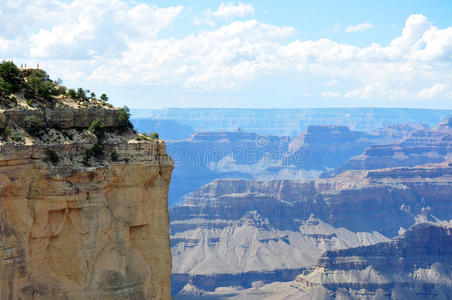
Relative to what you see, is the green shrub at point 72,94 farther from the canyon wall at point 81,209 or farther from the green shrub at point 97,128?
the green shrub at point 97,128

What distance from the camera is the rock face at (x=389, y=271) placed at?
116312 mm

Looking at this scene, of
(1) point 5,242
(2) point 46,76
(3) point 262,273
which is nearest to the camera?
A: (1) point 5,242

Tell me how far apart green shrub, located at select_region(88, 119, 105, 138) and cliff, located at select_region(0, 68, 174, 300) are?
0.04 metres

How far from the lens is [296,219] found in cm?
17150

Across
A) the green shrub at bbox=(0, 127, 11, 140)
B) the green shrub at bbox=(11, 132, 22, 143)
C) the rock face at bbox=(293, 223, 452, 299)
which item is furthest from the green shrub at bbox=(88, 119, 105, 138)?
the rock face at bbox=(293, 223, 452, 299)

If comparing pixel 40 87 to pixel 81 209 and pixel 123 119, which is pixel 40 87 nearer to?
pixel 123 119

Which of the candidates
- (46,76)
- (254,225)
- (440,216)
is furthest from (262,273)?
(46,76)

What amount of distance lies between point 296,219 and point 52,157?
155 metres

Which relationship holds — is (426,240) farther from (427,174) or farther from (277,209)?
(427,174)

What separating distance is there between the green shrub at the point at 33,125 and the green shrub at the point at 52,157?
882 mm

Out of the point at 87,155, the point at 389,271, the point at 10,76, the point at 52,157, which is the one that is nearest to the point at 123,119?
the point at 87,155

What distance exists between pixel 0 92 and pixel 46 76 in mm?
3051

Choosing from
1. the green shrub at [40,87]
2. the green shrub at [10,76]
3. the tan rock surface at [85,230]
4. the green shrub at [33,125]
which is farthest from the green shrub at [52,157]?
the green shrub at [10,76]

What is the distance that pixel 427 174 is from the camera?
198 m
